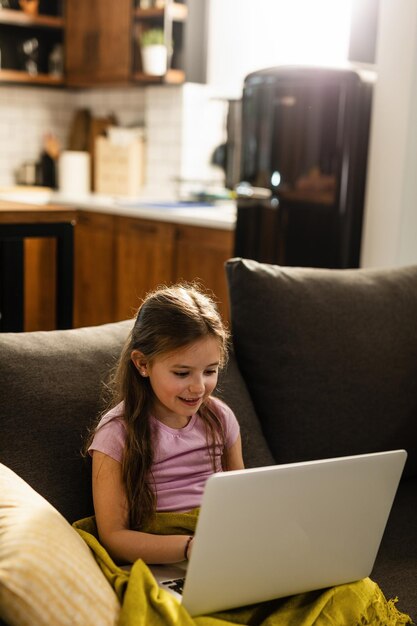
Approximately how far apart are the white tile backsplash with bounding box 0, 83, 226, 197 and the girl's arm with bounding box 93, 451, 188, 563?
342 centimetres

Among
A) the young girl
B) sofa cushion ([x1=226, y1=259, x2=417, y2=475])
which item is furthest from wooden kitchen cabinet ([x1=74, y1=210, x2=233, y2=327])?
the young girl

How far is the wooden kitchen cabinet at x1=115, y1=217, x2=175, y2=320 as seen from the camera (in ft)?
14.5

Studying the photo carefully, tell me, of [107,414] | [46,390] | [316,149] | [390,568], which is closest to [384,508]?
[390,568]

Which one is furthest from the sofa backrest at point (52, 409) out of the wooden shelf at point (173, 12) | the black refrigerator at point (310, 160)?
the wooden shelf at point (173, 12)

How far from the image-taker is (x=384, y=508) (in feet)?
4.51

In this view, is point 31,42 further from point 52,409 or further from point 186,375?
point 186,375

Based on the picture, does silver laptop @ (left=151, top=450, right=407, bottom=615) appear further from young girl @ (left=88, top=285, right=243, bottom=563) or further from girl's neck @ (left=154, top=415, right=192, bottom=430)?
girl's neck @ (left=154, top=415, right=192, bottom=430)

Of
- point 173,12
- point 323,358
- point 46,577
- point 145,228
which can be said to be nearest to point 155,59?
point 173,12

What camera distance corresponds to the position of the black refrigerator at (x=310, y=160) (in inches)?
135

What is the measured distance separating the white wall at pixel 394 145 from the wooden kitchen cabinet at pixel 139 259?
1.18 m

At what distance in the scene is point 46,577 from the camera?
115cm

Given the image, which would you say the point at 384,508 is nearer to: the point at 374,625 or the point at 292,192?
the point at 374,625

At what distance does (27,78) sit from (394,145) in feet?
9.23

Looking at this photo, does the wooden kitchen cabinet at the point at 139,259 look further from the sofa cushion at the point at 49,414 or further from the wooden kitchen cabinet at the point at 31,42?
the sofa cushion at the point at 49,414
